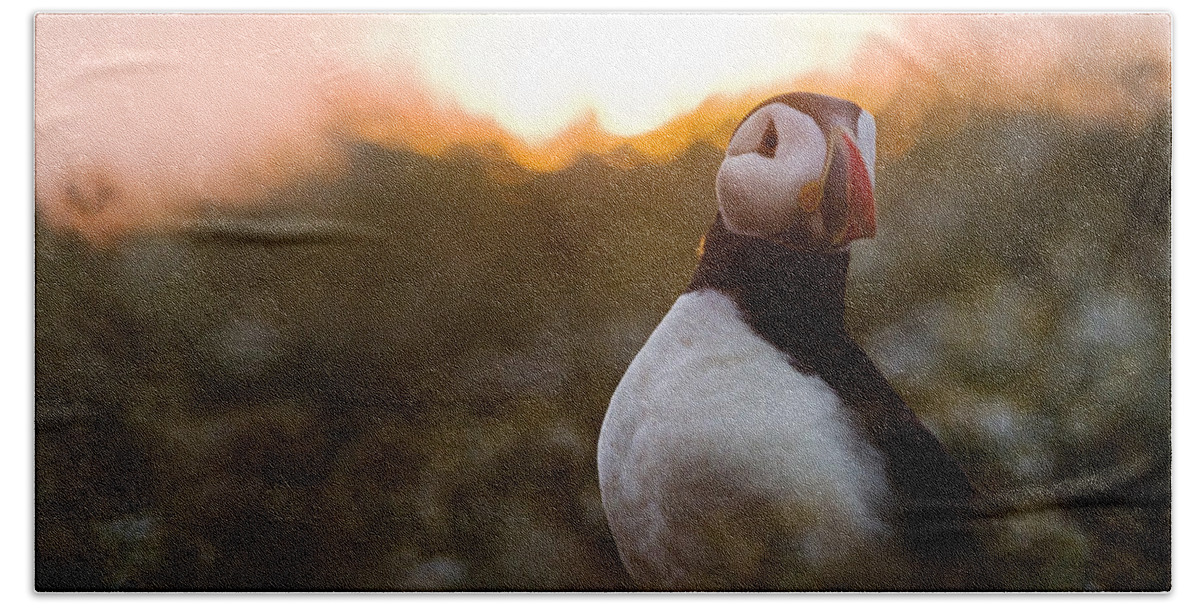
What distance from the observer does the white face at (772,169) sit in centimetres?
189

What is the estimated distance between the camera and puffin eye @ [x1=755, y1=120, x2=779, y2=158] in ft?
6.21

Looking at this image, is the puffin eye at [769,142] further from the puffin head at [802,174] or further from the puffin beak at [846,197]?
the puffin beak at [846,197]

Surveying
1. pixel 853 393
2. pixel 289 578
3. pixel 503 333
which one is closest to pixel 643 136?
pixel 503 333

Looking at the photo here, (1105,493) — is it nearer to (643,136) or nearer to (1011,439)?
(1011,439)

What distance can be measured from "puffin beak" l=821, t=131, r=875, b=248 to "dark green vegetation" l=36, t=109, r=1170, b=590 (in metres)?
0.05

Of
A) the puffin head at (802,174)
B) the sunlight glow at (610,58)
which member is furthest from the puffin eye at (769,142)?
the sunlight glow at (610,58)

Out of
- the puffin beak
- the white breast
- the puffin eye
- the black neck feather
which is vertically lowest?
the white breast

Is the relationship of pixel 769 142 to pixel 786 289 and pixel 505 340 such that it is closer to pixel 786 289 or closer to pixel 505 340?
pixel 786 289

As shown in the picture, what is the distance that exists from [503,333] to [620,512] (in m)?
0.47

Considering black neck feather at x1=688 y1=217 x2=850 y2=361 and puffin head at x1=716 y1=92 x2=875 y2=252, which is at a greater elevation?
puffin head at x1=716 y1=92 x2=875 y2=252

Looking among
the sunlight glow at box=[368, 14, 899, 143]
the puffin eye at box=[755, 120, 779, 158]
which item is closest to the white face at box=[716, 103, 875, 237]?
the puffin eye at box=[755, 120, 779, 158]

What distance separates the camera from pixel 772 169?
189 cm

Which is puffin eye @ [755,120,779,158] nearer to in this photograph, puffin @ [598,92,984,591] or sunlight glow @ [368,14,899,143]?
→ puffin @ [598,92,984,591]

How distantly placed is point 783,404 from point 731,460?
17 cm
